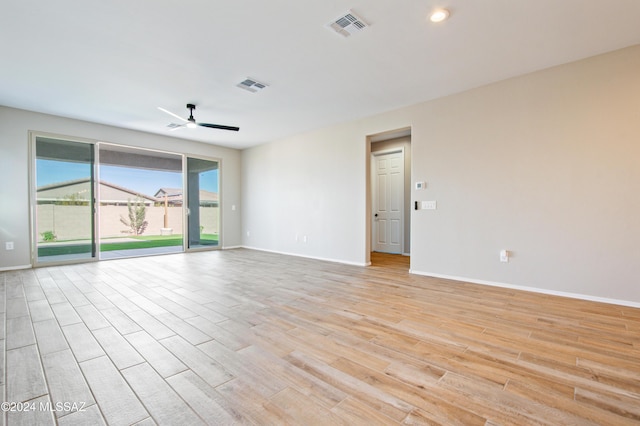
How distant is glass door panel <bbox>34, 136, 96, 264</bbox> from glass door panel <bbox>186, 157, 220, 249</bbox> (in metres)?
1.96

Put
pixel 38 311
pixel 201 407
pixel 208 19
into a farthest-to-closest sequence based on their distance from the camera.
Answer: pixel 38 311, pixel 208 19, pixel 201 407

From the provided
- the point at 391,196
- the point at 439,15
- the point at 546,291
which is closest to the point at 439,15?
the point at 439,15

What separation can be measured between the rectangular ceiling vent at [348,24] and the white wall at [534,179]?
2.24 m

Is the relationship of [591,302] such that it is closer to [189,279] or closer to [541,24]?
[541,24]

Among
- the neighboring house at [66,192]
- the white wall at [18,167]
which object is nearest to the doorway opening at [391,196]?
the neighboring house at [66,192]

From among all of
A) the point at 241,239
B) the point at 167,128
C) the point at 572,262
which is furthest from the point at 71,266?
the point at 572,262

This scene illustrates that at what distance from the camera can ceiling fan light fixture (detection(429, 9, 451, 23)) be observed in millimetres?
2383

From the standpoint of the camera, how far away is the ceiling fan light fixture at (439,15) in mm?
2383

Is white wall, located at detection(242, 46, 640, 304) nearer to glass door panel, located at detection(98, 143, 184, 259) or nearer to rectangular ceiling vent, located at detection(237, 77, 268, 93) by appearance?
rectangular ceiling vent, located at detection(237, 77, 268, 93)

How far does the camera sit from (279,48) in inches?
116

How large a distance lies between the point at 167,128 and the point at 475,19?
5780mm

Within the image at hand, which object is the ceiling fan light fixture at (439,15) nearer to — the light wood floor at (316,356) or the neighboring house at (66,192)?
the light wood floor at (316,356)

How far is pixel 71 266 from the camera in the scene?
16.6ft

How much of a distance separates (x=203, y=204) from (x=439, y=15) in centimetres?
663
